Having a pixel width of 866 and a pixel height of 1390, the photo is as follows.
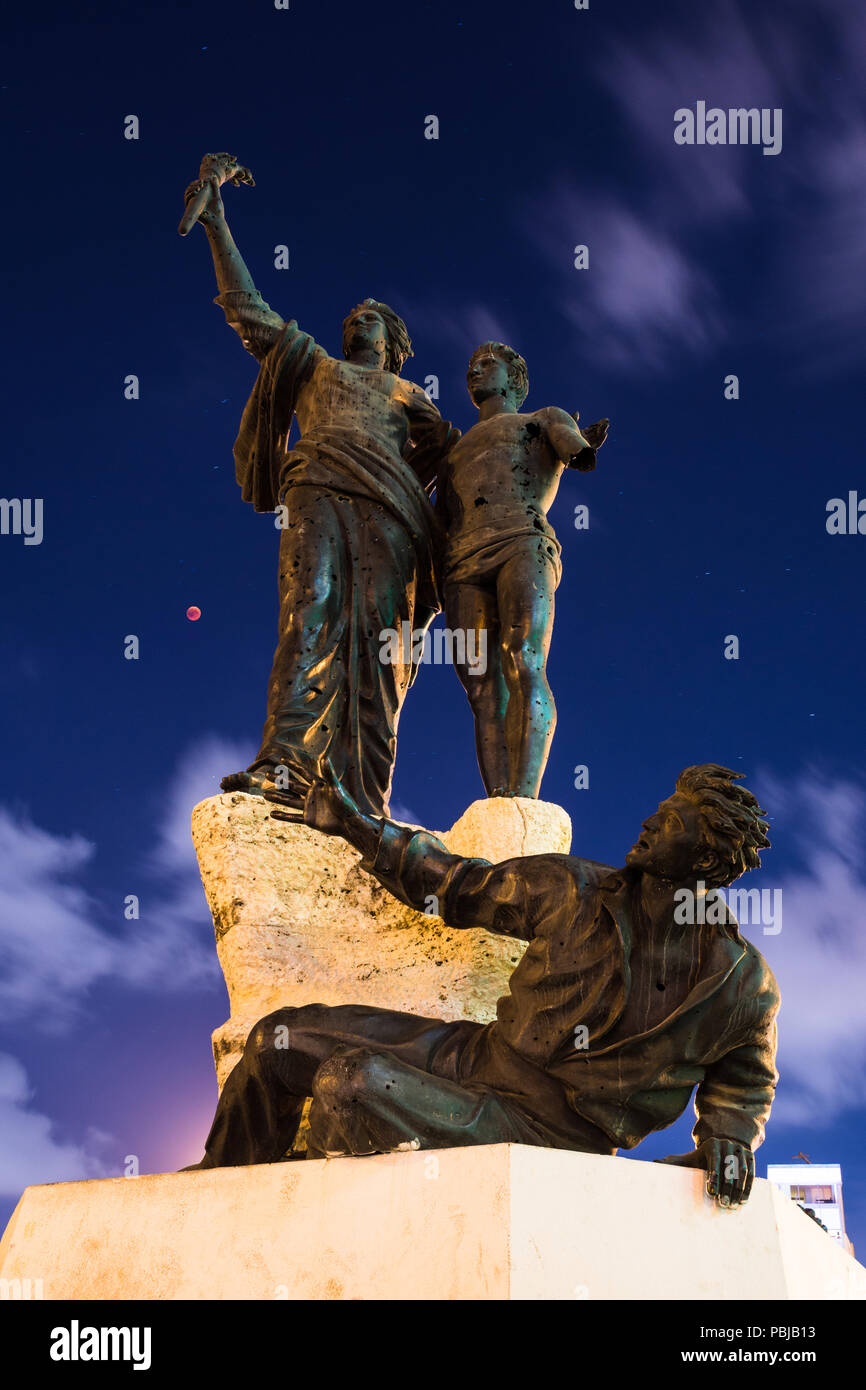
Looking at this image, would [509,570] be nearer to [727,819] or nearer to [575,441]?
[575,441]

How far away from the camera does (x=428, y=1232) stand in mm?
3199

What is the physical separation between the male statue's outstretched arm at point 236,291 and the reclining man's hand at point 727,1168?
4282mm

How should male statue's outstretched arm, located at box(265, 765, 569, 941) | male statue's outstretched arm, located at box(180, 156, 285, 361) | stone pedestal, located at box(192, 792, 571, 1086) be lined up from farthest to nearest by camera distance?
male statue's outstretched arm, located at box(180, 156, 285, 361), stone pedestal, located at box(192, 792, 571, 1086), male statue's outstretched arm, located at box(265, 765, 569, 941)

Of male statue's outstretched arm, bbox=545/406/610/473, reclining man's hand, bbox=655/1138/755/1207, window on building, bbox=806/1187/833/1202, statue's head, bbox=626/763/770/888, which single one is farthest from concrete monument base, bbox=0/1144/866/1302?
window on building, bbox=806/1187/833/1202

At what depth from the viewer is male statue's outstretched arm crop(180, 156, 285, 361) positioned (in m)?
6.58

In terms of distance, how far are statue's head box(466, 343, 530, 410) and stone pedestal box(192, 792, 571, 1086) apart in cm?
Result: 229

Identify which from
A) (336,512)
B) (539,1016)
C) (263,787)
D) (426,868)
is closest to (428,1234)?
(539,1016)

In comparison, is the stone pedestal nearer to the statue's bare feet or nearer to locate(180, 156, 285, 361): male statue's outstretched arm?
the statue's bare feet

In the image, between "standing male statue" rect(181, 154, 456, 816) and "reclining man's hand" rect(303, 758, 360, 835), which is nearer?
"reclining man's hand" rect(303, 758, 360, 835)

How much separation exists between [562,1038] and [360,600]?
2730mm

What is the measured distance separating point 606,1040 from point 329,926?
164 centimetres

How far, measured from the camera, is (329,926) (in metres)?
5.10
